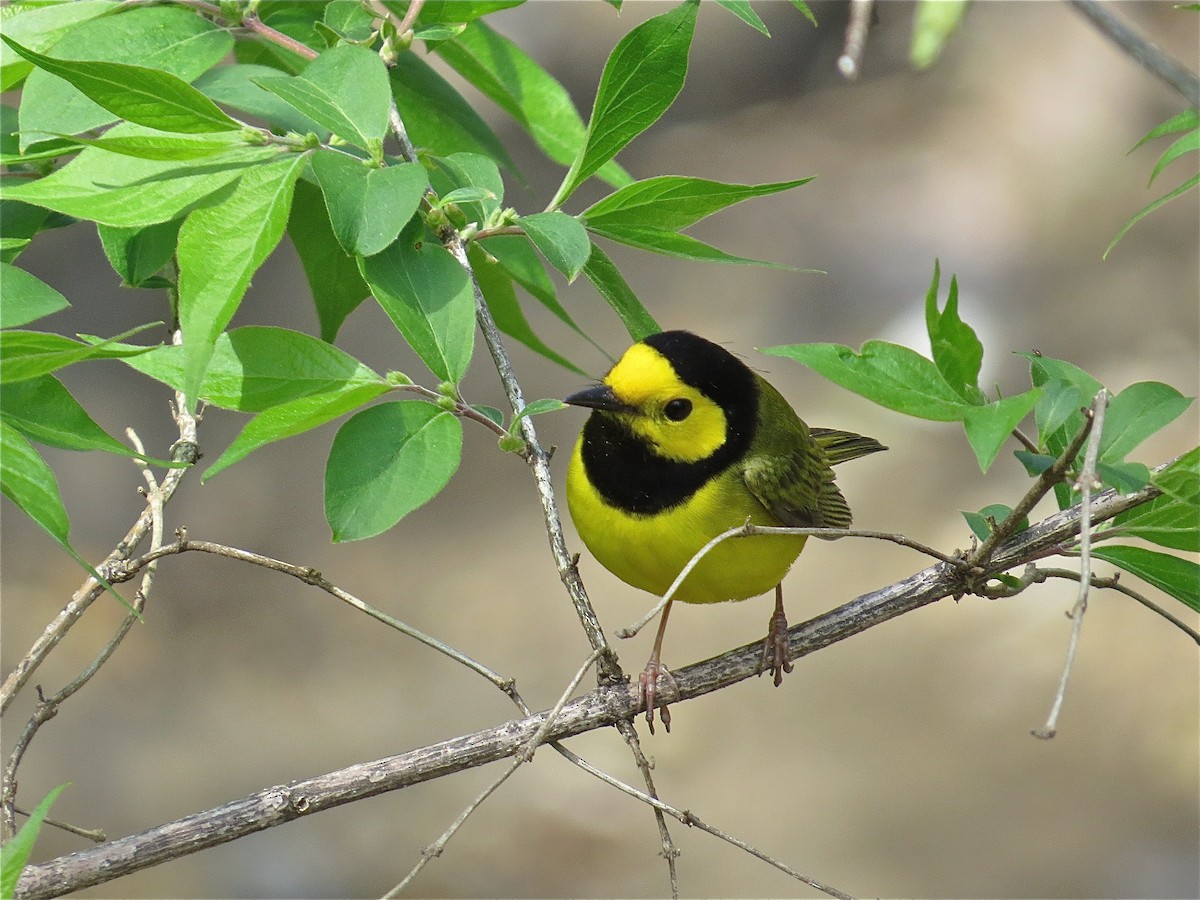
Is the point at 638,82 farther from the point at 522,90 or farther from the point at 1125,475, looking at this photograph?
the point at 1125,475

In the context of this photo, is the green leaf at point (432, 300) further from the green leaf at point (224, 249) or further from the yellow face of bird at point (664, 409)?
the yellow face of bird at point (664, 409)

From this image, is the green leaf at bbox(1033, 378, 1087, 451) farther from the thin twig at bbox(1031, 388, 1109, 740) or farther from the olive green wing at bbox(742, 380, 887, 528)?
the olive green wing at bbox(742, 380, 887, 528)

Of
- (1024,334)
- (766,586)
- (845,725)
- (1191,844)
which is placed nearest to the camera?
(766,586)

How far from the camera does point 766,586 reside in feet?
7.70

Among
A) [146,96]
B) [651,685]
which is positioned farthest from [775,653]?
[146,96]

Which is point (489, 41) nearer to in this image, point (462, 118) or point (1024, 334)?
point (462, 118)

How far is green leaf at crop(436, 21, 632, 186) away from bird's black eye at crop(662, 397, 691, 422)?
46 centimetres

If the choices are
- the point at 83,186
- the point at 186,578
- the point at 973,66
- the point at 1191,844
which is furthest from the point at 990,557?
the point at 973,66

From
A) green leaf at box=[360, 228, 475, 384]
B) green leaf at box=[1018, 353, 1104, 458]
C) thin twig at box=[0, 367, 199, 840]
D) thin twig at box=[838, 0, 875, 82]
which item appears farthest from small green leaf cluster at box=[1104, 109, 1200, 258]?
thin twig at box=[0, 367, 199, 840]

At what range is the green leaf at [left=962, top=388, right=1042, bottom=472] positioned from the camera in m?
1.17

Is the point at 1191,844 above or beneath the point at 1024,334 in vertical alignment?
beneath

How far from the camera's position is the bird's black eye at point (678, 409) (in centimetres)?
233

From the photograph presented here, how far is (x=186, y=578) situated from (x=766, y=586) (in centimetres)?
460

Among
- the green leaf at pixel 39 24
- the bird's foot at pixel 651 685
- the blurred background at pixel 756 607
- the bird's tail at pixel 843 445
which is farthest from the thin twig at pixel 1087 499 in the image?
the blurred background at pixel 756 607
